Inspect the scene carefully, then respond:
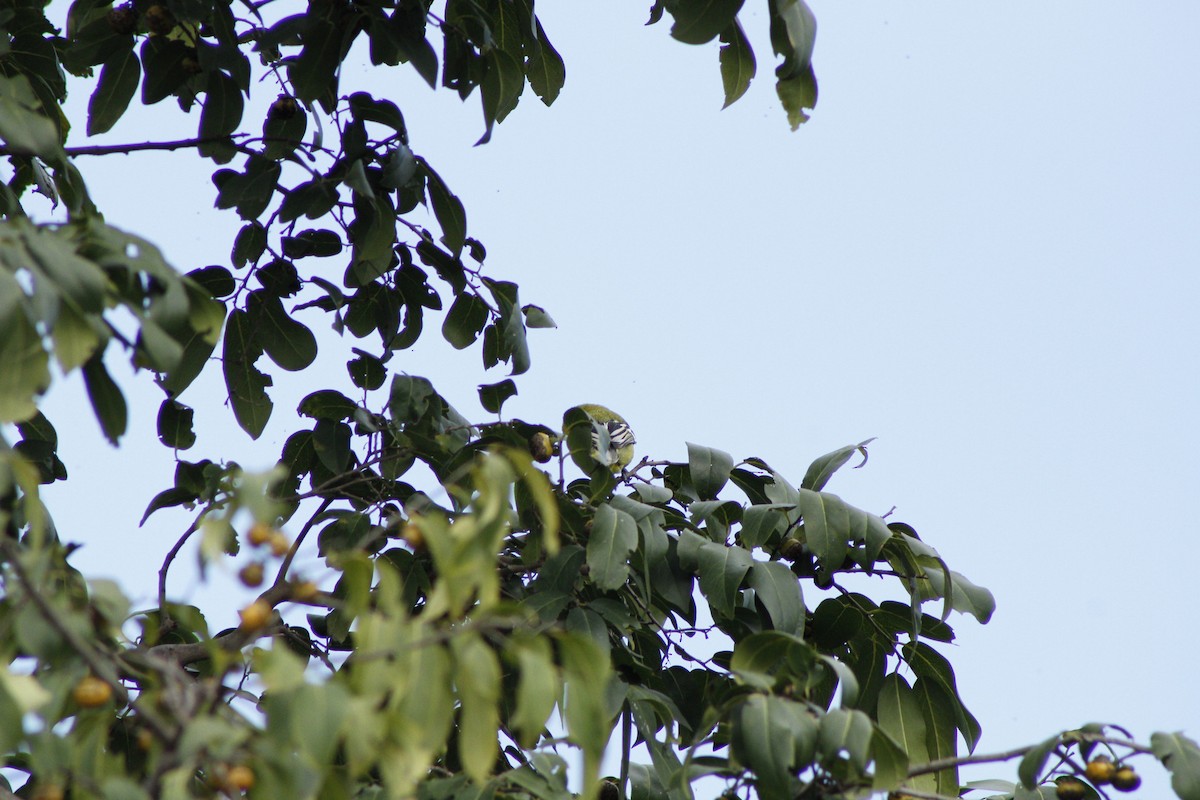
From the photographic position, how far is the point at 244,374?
7.91 ft

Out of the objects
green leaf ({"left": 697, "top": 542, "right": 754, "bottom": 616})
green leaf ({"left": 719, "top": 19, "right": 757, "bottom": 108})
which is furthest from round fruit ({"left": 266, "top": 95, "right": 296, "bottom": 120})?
green leaf ({"left": 697, "top": 542, "right": 754, "bottom": 616})

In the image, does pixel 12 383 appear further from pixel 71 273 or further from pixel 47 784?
pixel 47 784

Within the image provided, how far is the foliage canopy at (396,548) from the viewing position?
98cm

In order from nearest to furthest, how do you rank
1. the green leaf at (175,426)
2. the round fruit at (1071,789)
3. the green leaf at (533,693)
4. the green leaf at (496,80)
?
the green leaf at (533,693)
the round fruit at (1071,789)
the green leaf at (496,80)
the green leaf at (175,426)

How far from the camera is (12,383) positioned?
110 centimetres

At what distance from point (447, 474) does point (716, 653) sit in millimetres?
532

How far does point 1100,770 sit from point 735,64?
1.18 m

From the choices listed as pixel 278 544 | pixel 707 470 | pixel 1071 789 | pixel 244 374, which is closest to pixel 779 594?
pixel 707 470

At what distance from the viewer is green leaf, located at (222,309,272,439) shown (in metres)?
2.41

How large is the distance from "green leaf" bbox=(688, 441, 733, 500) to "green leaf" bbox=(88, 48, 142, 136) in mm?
1221

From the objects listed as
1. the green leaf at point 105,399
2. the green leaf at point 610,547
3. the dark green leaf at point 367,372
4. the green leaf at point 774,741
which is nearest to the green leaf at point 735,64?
the green leaf at point 610,547

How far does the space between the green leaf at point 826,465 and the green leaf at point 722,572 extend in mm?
293

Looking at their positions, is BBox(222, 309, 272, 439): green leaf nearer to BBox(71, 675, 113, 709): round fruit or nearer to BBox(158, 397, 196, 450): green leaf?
BBox(158, 397, 196, 450): green leaf

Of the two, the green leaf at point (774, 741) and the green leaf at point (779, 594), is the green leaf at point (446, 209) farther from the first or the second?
the green leaf at point (774, 741)
